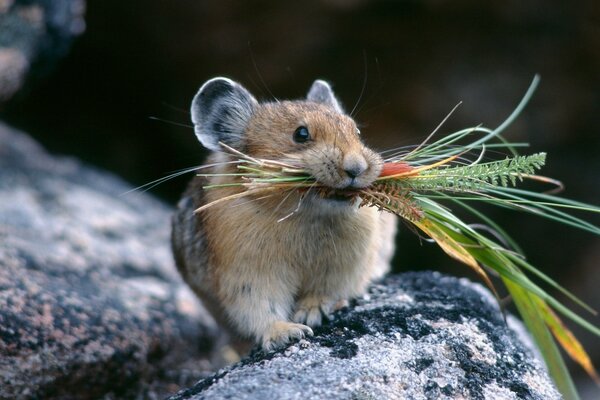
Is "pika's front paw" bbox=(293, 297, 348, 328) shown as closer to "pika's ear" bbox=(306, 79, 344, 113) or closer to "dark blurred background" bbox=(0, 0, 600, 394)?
"pika's ear" bbox=(306, 79, 344, 113)

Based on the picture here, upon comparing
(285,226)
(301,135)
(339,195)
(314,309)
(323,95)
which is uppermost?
(323,95)

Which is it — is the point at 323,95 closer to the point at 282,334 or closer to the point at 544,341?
the point at 282,334

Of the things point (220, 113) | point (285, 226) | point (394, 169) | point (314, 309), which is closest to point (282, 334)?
point (314, 309)

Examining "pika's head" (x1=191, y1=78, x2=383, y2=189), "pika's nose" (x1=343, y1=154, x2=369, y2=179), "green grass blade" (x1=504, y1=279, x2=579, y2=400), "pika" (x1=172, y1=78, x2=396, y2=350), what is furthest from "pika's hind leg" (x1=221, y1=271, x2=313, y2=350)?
"green grass blade" (x1=504, y1=279, x2=579, y2=400)

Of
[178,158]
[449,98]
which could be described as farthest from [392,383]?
[178,158]

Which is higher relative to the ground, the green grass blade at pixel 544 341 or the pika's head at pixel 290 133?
the pika's head at pixel 290 133

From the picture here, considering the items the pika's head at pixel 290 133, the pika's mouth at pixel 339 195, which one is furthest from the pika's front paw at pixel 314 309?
the pika's head at pixel 290 133

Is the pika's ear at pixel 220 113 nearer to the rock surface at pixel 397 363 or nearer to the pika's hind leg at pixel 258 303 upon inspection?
the pika's hind leg at pixel 258 303

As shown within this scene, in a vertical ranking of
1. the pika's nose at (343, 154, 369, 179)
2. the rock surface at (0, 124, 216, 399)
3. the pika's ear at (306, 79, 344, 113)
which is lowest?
the rock surface at (0, 124, 216, 399)
